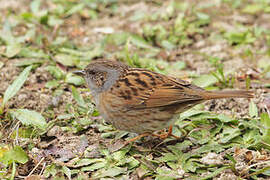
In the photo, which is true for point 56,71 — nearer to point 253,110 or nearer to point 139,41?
point 139,41

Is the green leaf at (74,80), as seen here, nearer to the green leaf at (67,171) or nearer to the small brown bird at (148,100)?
the small brown bird at (148,100)

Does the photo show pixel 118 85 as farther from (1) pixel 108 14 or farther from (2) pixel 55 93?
(1) pixel 108 14

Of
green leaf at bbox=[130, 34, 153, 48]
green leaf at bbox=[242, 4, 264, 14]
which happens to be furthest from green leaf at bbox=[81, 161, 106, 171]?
green leaf at bbox=[242, 4, 264, 14]

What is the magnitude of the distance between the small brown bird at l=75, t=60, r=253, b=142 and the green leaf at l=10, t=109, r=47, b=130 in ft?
2.52

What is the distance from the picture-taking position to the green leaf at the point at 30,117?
16.9 feet

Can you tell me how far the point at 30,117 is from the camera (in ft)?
17.2

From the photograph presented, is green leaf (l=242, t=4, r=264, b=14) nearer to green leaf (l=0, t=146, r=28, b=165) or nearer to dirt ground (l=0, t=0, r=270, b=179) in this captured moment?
dirt ground (l=0, t=0, r=270, b=179)

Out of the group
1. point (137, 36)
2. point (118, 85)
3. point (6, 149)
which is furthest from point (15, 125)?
point (137, 36)

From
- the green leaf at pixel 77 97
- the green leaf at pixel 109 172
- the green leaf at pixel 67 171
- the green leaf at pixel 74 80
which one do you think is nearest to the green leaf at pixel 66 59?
the green leaf at pixel 74 80

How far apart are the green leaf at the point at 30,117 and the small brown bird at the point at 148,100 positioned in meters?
0.77

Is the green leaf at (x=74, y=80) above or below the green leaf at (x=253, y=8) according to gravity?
below

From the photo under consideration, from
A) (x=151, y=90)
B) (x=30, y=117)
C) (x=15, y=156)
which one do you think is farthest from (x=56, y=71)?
(x=15, y=156)

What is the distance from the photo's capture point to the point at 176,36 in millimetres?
7684

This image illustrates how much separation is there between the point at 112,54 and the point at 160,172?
10.4 ft
